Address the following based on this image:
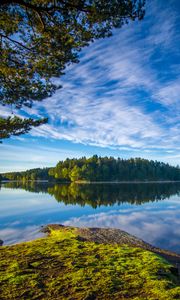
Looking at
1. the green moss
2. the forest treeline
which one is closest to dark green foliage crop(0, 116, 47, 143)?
the green moss

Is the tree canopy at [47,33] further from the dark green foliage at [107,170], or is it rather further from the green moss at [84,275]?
the dark green foliage at [107,170]

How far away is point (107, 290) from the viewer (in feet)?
22.0

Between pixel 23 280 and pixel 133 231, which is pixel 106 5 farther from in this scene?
pixel 133 231

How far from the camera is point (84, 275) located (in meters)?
7.79

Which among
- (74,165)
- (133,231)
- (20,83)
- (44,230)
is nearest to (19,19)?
(20,83)

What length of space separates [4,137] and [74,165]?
142947 millimetres

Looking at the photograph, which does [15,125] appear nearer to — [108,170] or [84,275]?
[84,275]

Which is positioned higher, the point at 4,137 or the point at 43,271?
the point at 4,137

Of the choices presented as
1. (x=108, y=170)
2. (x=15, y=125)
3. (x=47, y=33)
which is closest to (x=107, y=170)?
(x=108, y=170)

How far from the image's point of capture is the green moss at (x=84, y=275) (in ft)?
21.3

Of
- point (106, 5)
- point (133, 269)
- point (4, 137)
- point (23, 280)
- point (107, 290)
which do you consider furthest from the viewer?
point (4, 137)

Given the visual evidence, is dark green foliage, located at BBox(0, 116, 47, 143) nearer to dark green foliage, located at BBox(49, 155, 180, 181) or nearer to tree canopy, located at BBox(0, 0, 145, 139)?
tree canopy, located at BBox(0, 0, 145, 139)

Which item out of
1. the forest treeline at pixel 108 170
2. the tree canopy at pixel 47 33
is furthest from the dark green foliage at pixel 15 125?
the forest treeline at pixel 108 170

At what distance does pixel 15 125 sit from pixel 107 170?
141554 mm
